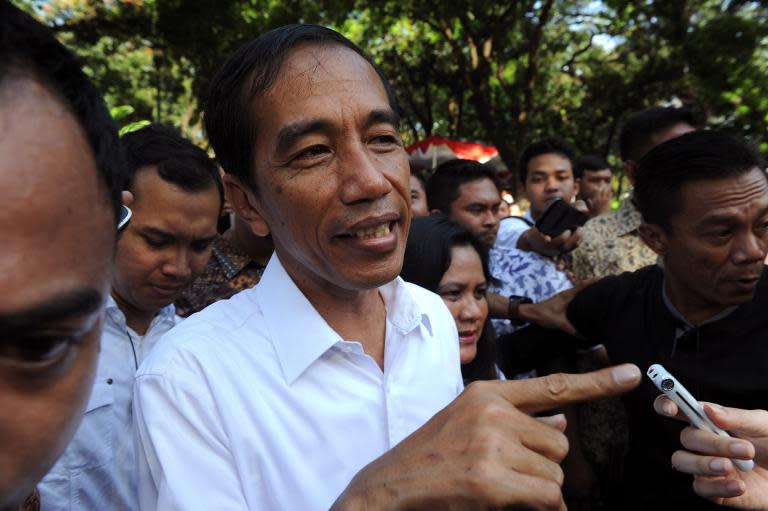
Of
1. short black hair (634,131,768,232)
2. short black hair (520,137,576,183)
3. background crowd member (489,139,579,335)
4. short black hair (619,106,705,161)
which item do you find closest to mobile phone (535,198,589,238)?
background crowd member (489,139,579,335)

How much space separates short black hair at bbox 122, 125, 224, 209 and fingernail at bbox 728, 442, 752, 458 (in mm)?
2088

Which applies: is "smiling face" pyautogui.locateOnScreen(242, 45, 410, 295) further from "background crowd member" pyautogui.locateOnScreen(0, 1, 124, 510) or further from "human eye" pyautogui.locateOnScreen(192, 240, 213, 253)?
"human eye" pyautogui.locateOnScreen(192, 240, 213, 253)

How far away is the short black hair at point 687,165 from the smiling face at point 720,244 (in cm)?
4

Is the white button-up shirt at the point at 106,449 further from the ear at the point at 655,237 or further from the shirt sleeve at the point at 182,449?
the ear at the point at 655,237

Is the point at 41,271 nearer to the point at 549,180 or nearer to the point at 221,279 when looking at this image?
the point at 221,279

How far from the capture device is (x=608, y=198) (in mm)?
6605

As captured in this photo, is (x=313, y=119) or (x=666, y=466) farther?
(x=666, y=466)

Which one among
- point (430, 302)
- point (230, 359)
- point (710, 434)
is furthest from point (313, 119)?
point (710, 434)

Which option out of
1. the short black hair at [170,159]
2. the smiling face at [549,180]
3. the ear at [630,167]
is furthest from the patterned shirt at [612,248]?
the short black hair at [170,159]

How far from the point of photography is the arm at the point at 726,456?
53.3 inches

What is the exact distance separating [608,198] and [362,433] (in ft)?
19.4

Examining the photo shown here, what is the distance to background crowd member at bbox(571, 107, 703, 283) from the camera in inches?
131

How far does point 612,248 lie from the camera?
3373 millimetres

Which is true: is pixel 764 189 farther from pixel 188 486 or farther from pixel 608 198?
pixel 608 198
